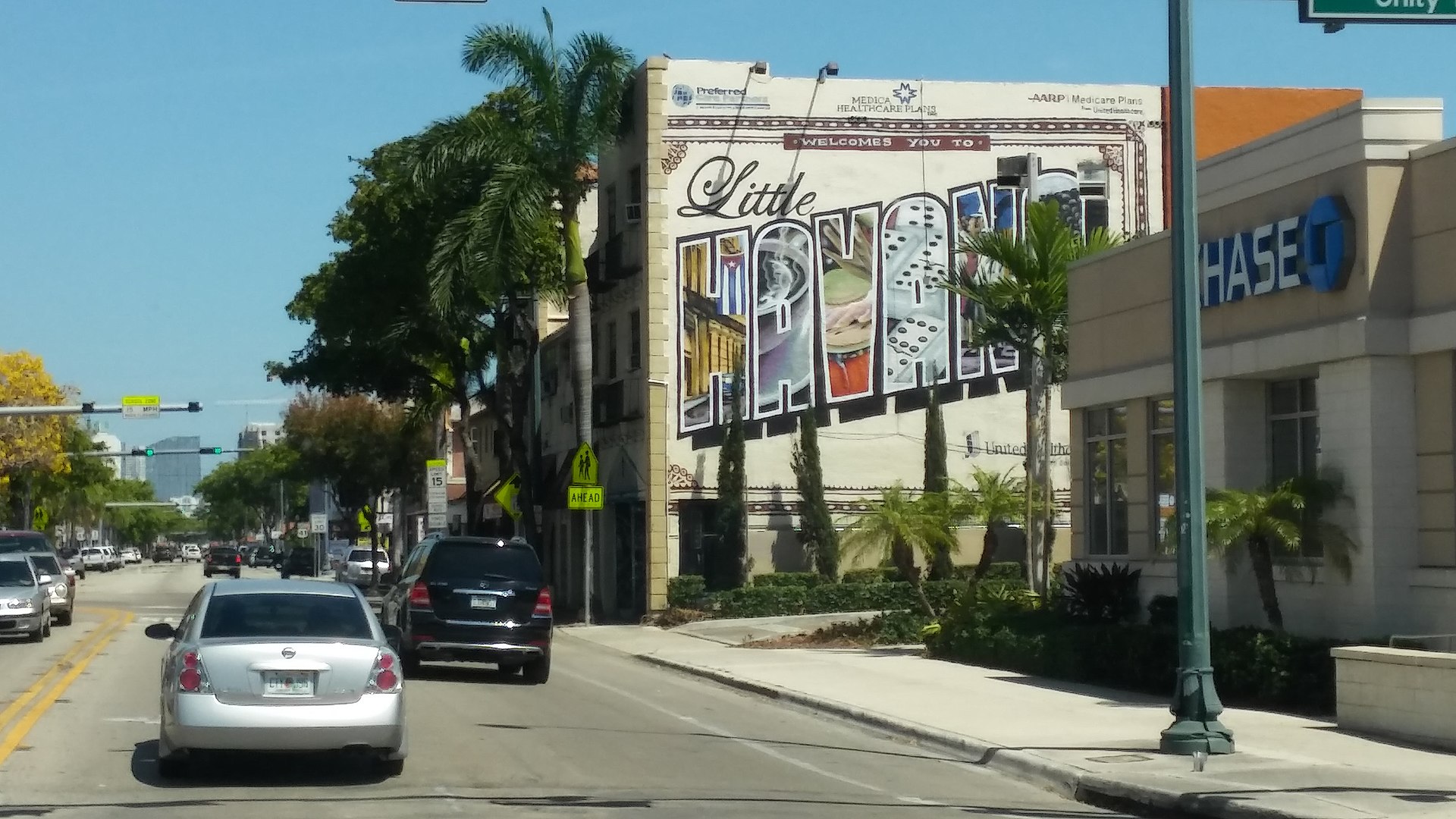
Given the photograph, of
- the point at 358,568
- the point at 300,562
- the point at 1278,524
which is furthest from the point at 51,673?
the point at 300,562

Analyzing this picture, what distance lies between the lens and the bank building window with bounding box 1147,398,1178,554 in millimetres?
22094

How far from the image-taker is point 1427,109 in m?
17.6

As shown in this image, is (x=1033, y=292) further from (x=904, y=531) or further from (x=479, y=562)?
(x=479, y=562)

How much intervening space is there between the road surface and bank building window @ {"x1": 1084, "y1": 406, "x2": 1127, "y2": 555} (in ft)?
17.4

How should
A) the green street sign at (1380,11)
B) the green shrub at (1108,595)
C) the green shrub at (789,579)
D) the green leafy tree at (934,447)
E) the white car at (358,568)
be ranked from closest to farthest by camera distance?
the green street sign at (1380,11)
the green shrub at (1108,595)
the green shrub at (789,579)
the green leafy tree at (934,447)
the white car at (358,568)

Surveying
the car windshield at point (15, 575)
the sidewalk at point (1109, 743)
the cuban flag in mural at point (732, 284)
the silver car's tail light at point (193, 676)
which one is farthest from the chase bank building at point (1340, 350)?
the car windshield at point (15, 575)

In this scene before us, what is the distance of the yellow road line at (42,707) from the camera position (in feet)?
48.2

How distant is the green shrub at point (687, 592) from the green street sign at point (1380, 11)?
2528 centimetres

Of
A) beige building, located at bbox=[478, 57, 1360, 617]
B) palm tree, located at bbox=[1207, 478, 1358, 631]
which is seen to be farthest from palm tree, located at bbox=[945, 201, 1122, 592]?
beige building, located at bbox=[478, 57, 1360, 617]

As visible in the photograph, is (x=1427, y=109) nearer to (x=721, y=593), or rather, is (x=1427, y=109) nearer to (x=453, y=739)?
(x=453, y=739)

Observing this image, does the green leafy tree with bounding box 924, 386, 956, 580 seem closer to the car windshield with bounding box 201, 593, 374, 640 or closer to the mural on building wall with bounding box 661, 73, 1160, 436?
the mural on building wall with bounding box 661, 73, 1160, 436

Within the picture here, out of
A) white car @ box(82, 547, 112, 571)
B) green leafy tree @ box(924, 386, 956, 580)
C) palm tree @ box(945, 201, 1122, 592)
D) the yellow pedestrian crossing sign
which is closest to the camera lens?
palm tree @ box(945, 201, 1122, 592)

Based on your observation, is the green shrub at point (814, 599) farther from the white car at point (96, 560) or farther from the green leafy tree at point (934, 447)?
the white car at point (96, 560)

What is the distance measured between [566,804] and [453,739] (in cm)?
397
